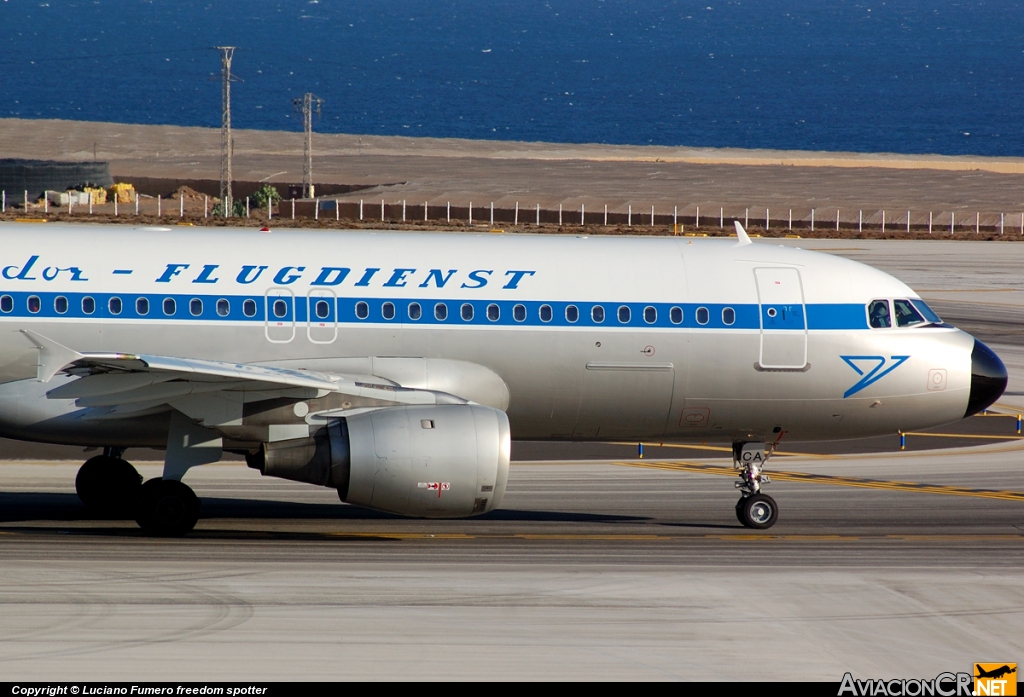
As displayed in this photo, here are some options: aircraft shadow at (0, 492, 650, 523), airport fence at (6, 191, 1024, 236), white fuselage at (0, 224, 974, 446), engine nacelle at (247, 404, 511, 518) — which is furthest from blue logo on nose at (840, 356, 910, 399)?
airport fence at (6, 191, 1024, 236)

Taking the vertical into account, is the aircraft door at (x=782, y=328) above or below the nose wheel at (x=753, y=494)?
above

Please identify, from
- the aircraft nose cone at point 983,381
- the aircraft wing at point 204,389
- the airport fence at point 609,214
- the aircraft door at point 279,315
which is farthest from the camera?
the airport fence at point 609,214

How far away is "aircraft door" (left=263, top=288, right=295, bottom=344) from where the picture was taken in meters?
20.1

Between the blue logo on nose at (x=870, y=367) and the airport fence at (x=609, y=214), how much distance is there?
50.5 m

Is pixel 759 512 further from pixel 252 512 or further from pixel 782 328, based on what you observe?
pixel 252 512

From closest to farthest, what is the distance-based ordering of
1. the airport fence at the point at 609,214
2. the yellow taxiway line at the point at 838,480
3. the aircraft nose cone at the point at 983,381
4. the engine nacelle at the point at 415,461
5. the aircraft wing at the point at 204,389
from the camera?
the aircraft wing at the point at 204,389 → the engine nacelle at the point at 415,461 → the aircraft nose cone at the point at 983,381 → the yellow taxiway line at the point at 838,480 → the airport fence at the point at 609,214

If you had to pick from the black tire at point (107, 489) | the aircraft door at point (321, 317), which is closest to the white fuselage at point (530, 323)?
the aircraft door at point (321, 317)

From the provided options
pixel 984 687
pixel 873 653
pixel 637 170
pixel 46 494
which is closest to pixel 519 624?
pixel 873 653

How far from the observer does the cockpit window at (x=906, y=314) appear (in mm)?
21891

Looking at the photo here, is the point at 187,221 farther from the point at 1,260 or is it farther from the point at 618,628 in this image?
the point at 618,628

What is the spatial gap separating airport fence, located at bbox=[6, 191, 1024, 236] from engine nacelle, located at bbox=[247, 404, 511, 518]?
53.7 metres

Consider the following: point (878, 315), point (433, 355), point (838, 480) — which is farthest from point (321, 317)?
point (838, 480)

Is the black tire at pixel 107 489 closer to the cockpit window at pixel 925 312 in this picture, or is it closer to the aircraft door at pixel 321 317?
the aircraft door at pixel 321 317

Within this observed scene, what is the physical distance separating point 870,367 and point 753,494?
9.37ft
